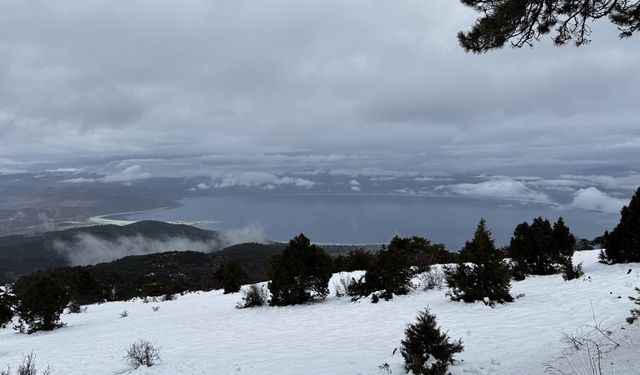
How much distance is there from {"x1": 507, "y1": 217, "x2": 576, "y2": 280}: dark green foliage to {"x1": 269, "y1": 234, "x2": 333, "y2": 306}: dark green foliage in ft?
24.8

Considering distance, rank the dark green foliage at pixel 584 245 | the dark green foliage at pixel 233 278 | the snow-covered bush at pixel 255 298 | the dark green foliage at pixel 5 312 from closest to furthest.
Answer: the snow-covered bush at pixel 255 298 → the dark green foliage at pixel 5 312 → the dark green foliage at pixel 233 278 → the dark green foliage at pixel 584 245

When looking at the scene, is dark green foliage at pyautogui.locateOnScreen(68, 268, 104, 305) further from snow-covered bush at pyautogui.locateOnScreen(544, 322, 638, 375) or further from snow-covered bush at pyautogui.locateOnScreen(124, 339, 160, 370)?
snow-covered bush at pyautogui.locateOnScreen(544, 322, 638, 375)

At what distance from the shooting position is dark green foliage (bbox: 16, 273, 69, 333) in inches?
647

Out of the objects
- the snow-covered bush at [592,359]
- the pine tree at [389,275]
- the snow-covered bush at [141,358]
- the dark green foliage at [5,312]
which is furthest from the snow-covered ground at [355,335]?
the dark green foliage at [5,312]

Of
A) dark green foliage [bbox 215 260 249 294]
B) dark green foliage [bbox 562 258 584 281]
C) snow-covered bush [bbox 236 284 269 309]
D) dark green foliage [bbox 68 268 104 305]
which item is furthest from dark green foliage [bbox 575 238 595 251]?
dark green foliage [bbox 68 268 104 305]

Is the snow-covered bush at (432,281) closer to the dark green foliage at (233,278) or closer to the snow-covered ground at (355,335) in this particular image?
the snow-covered ground at (355,335)

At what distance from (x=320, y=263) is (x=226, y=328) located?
4728 millimetres

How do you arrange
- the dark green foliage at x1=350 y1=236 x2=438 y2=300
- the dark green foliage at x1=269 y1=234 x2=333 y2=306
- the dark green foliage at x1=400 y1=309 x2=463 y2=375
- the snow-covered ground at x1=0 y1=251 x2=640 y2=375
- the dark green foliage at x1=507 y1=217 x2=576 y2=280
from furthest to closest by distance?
the dark green foliage at x1=269 y1=234 x2=333 y2=306 → the dark green foliage at x1=350 y1=236 x2=438 y2=300 → the dark green foliage at x1=507 y1=217 x2=576 y2=280 → the snow-covered ground at x1=0 y1=251 x2=640 y2=375 → the dark green foliage at x1=400 y1=309 x2=463 y2=375

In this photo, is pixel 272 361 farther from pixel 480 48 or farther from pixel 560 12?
pixel 560 12

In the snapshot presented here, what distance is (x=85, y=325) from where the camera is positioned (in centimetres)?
1717

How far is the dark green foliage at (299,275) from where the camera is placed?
15703 mm

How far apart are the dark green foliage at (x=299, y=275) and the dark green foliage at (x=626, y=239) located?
34.2ft

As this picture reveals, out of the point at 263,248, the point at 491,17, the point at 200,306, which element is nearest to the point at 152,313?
the point at 200,306

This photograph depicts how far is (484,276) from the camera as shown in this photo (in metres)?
11.5
